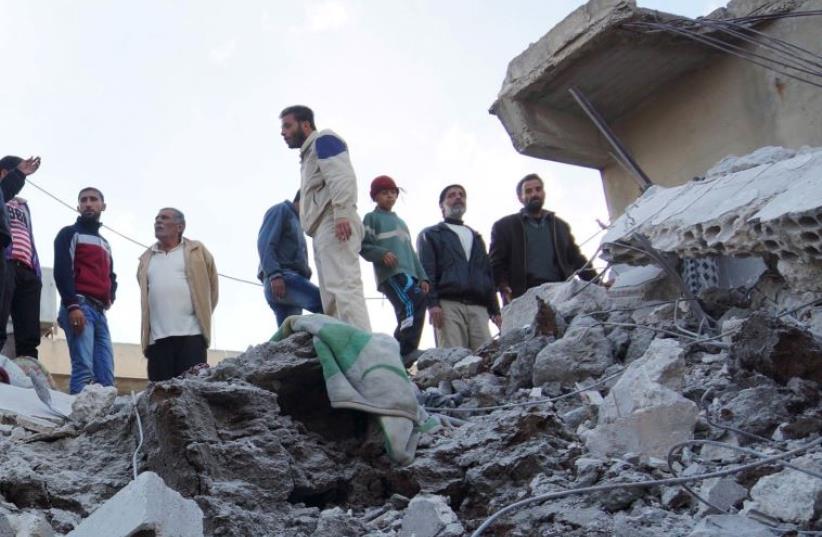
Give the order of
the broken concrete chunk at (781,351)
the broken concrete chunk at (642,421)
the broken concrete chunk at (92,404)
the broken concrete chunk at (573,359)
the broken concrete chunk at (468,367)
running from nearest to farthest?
the broken concrete chunk at (642,421) → the broken concrete chunk at (781,351) → the broken concrete chunk at (92,404) → the broken concrete chunk at (573,359) → the broken concrete chunk at (468,367)

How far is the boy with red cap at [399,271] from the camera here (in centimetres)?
743

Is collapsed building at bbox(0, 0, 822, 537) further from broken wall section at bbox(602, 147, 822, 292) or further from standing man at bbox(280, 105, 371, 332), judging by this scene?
standing man at bbox(280, 105, 371, 332)

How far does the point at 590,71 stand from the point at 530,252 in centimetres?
151

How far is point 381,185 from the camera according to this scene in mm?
7758

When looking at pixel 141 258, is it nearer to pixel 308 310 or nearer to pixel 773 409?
pixel 308 310

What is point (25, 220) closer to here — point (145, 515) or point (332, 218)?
point (332, 218)

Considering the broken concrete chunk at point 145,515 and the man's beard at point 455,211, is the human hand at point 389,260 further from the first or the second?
the broken concrete chunk at point 145,515

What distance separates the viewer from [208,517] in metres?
3.96

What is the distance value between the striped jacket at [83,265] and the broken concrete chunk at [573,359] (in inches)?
102

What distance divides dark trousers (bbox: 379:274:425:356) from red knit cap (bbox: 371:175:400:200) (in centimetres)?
56

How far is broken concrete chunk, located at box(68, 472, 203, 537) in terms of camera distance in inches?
136

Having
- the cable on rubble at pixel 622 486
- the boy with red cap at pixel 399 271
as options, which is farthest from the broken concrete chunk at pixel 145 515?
the boy with red cap at pixel 399 271

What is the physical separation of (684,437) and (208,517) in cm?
162

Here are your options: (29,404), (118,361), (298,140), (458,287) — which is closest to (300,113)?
(298,140)
